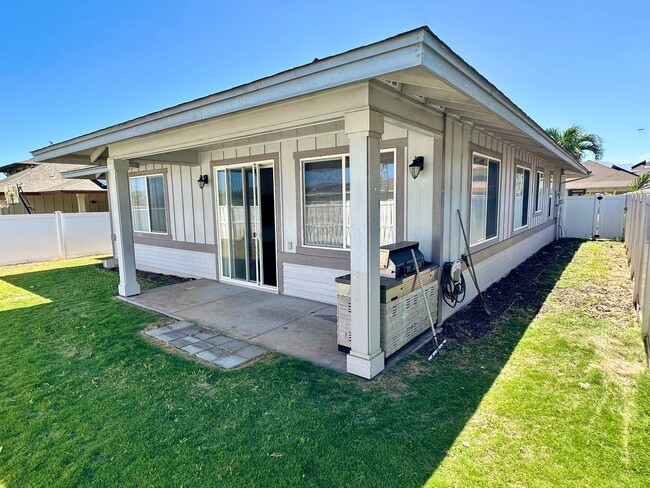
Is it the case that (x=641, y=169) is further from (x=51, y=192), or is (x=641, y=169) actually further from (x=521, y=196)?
(x=51, y=192)

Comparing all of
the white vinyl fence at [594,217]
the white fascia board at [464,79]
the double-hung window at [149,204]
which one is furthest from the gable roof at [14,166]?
the white vinyl fence at [594,217]

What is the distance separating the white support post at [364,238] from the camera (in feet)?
10.1

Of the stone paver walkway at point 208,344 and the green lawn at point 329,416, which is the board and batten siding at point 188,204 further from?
the green lawn at point 329,416

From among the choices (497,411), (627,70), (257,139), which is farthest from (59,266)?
(627,70)

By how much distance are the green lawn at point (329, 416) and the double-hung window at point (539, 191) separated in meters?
6.00

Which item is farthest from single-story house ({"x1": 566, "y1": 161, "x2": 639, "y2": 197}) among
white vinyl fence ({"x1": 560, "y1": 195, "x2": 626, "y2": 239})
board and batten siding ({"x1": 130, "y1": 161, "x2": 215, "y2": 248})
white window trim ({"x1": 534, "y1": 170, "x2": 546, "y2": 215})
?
board and batten siding ({"x1": 130, "y1": 161, "x2": 215, "y2": 248})

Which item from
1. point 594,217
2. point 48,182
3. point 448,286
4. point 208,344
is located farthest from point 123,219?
point 594,217

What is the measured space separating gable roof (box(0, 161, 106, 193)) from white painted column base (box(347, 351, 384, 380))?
53.3ft

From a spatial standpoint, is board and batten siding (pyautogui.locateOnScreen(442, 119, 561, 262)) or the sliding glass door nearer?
board and batten siding (pyautogui.locateOnScreen(442, 119, 561, 262))

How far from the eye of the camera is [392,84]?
10.4 ft

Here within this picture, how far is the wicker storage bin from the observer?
→ 144 inches

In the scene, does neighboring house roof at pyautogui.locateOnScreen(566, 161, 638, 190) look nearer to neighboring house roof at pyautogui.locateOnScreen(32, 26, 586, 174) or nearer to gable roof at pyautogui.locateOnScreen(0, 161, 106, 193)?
neighboring house roof at pyautogui.locateOnScreen(32, 26, 586, 174)

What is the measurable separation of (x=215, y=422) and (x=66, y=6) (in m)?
13.1

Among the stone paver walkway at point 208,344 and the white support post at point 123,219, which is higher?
the white support post at point 123,219
